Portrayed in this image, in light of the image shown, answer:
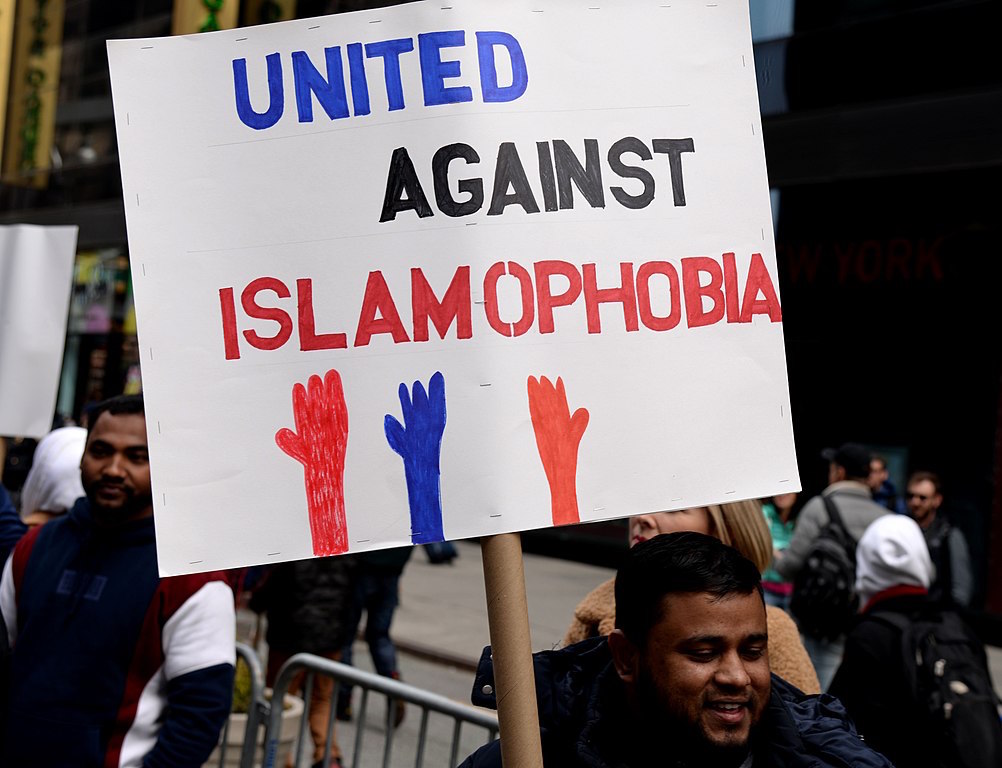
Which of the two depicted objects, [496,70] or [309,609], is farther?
[309,609]

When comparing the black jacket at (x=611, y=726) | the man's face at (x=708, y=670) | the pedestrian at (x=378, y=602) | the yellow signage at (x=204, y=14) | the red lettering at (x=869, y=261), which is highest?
the yellow signage at (x=204, y=14)

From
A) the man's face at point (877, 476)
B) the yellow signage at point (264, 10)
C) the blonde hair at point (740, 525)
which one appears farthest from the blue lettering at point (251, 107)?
the yellow signage at point (264, 10)

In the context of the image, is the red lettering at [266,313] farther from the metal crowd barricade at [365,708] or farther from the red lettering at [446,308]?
the metal crowd barricade at [365,708]

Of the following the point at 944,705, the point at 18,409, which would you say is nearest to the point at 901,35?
the point at 944,705

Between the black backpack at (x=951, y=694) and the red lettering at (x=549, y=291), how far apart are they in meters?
2.50

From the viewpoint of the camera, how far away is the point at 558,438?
2023mm

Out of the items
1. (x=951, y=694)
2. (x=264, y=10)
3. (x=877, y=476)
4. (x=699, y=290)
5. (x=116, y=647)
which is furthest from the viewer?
(x=264, y=10)

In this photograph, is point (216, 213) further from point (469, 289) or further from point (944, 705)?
point (944, 705)

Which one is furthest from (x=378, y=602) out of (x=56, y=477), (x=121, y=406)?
(x=121, y=406)

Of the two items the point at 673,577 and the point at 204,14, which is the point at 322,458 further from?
the point at 204,14

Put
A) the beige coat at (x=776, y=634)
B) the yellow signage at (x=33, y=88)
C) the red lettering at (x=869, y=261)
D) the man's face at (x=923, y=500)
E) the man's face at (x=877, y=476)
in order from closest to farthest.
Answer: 1. the beige coat at (x=776, y=634)
2. the man's face at (x=923, y=500)
3. the man's face at (x=877, y=476)
4. the red lettering at (x=869, y=261)
5. the yellow signage at (x=33, y=88)

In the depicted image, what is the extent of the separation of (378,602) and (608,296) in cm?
A: 575

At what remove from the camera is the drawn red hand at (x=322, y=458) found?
6.57ft

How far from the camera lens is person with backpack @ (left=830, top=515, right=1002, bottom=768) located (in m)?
3.91
